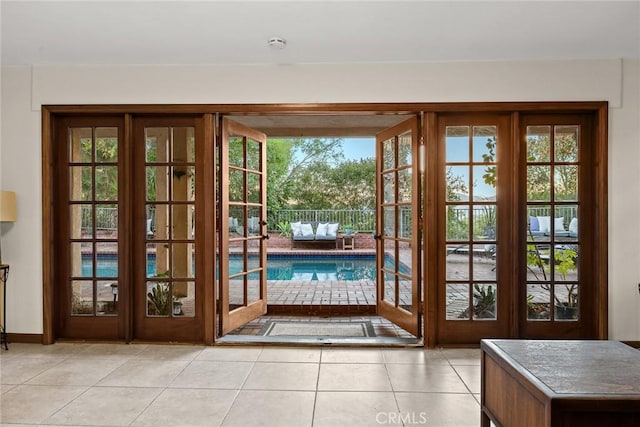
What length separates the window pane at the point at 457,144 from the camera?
375 centimetres

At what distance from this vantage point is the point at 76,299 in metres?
3.88

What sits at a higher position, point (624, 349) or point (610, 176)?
point (610, 176)

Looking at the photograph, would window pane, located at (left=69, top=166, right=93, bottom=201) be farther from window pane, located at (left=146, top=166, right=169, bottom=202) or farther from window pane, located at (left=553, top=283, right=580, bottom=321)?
window pane, located at (left=553, top=283, right=580, bottom=321)

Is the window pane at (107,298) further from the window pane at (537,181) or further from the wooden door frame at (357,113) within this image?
the window pane at (537,181)

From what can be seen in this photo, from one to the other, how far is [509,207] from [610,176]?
0.84 m

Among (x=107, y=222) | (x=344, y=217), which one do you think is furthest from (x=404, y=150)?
(x=344, y=217)

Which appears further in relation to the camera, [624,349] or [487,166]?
Result: [487,166]

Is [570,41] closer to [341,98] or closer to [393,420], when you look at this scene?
[341,98]

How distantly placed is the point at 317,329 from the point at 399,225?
4.50 feet

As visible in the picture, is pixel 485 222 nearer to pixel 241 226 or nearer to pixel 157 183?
pixel 241 226

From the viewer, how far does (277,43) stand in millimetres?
3225

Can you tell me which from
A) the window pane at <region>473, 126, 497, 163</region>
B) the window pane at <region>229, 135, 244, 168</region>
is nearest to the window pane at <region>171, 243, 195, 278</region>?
the window pane at <region>229, 135, 244, 168</region>

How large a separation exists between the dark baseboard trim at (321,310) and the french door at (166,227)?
153cm

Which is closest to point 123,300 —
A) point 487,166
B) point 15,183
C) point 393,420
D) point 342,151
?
point 15,183
